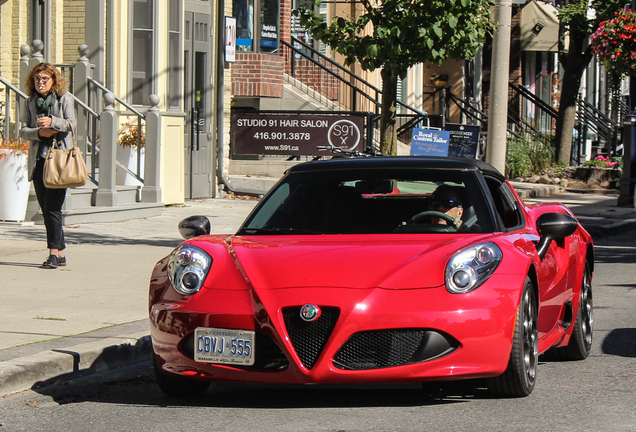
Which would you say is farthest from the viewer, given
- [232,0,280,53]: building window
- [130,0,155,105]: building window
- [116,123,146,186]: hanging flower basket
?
[232,0,280,53]: building window

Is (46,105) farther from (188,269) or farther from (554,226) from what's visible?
(554,226)

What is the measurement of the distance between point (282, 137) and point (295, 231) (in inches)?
613

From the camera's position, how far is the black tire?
21.9ft

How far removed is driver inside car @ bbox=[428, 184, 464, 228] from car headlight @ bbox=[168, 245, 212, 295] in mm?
1425

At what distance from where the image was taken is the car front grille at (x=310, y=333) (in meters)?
4.93

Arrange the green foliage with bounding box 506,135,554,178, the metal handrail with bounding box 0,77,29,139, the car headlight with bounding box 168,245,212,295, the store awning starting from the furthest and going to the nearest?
the store awning → the green foliage with bounding box 506,135,554,178 → the metal handrail with bounding box 0,77,29,139 → the car headlight with bounding box 168,245,212,295

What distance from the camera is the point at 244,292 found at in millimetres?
5113

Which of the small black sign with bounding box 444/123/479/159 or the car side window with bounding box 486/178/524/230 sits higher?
the car side window with bounding box 486/178/524/230

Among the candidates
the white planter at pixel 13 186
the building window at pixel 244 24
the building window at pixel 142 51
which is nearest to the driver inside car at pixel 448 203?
the white planter at pixel 13 186

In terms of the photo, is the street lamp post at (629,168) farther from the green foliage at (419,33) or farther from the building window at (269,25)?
the green foliage at (419,33)

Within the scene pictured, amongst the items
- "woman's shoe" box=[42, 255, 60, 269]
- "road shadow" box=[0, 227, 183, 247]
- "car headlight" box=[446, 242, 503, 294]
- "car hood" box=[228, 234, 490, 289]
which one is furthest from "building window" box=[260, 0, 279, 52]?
"car headlight" box=[446, 242, 503, 294]

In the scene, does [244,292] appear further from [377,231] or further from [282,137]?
[282,137]

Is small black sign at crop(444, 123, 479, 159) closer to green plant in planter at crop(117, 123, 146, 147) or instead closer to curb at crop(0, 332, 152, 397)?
green plant in planter at crop(117, 123, 146, 147)

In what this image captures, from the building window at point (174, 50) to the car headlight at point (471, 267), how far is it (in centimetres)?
1273
